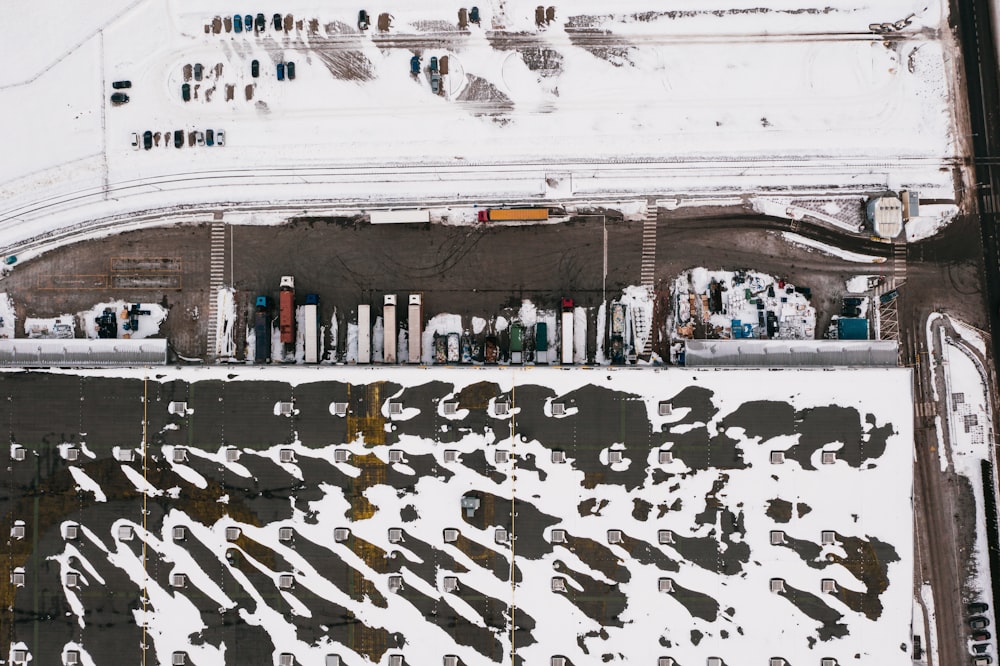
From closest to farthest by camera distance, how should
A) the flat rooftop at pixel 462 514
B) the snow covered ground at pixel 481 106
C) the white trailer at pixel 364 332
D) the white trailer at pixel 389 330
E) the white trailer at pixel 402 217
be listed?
the flat rooftop at pixel 462 514 < the white trailer at pixel 389 330 < the white trailer at pixel 364 332 < the white trailer at pixel 402 217 < the snow covered ground at pixel 481 106

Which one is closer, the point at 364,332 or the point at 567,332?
the point at 567,332

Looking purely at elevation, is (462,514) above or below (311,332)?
below

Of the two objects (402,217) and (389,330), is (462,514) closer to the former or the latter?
(389,330)

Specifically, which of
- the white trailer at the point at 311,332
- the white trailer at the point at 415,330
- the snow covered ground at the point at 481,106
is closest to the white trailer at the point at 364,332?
the white trailer at the point at 415,330

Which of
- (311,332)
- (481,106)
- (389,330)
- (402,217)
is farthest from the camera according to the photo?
(481,106)

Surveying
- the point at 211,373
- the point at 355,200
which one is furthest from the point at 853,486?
the point at 211,373

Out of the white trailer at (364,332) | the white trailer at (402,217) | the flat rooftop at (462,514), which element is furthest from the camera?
the white trailer at (402,217)

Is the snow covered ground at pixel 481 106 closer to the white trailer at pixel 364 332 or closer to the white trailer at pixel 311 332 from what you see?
the white trailer at pixel 364 332

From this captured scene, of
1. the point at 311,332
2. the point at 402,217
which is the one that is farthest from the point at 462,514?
the point at 402,217
